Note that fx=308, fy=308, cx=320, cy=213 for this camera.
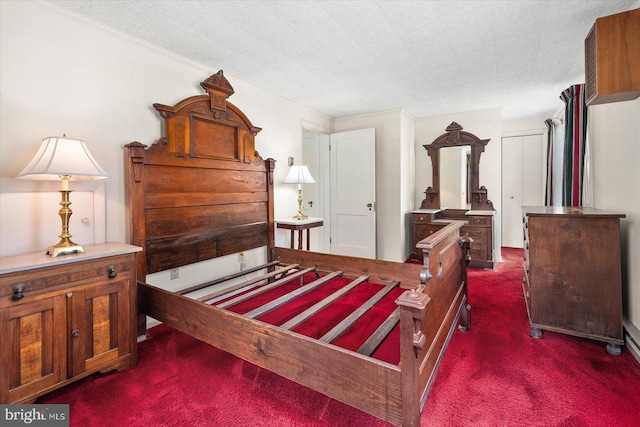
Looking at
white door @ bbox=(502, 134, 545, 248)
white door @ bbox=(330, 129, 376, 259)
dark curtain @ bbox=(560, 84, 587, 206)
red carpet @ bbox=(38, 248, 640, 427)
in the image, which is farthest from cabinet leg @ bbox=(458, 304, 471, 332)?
white door @ bbox=(502, 134, 545, 248)

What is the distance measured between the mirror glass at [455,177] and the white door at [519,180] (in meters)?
1.35

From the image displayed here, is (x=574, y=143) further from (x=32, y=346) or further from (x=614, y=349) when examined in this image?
(x=32, y=346)

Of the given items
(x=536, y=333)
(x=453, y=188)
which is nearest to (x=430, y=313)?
(x=536, y=333)

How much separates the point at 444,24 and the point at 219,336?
261 cm

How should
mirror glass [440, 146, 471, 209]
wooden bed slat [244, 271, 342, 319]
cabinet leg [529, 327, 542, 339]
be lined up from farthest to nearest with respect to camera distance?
mirror glass [440, 146, 471, 209] → cabinet leg [529, 327, 542, 339] → wooden bed slat [244, 271, 342, 319]

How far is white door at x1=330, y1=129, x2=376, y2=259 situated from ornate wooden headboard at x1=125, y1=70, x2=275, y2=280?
1.69 metres

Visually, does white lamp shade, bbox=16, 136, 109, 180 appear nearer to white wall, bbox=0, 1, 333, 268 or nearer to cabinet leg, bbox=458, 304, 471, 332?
white wall, bbox=0, 1, 333, 268

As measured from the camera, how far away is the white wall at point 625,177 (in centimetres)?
207

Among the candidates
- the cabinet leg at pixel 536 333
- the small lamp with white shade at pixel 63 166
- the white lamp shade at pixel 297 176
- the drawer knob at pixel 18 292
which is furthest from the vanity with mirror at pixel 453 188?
the drawer knob at pixel 18 292

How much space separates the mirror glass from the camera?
16.0 feet

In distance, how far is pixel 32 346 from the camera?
157cm

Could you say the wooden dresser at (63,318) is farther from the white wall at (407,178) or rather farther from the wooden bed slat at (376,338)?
the white wall at (407,178)

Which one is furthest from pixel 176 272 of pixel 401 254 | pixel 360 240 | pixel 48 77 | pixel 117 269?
pixel 401 254

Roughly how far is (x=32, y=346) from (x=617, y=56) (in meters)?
3.61
